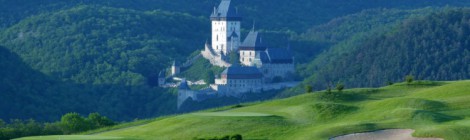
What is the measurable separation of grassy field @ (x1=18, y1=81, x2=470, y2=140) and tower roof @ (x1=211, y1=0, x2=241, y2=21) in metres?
84.9

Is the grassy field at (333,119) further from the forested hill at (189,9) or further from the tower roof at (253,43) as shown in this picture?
the forested hill at (189,9)

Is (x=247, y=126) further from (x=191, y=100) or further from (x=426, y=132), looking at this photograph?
(x=191, y=100)

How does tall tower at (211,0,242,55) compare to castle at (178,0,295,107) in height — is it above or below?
above

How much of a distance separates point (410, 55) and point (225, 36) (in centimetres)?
1760

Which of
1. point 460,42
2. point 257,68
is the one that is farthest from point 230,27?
point 460,42

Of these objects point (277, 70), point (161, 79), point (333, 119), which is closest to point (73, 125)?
point (333, 119)

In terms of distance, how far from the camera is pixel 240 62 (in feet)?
428

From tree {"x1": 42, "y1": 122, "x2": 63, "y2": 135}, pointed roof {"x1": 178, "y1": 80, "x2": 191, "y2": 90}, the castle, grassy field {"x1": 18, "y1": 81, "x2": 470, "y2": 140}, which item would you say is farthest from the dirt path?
pointed roof {"x1": 178, "y1": 80, "x2": 191, "y2": 90}

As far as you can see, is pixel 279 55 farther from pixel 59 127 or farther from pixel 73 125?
pixel 59 127

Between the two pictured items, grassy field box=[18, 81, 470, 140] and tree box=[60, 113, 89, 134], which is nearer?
grassy field box=[18, 81, 470, 140]

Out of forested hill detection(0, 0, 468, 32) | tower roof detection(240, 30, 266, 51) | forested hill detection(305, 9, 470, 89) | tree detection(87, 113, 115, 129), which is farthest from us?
forested hill detection(0, 0, 468, 32)

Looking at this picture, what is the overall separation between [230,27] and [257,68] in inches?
399

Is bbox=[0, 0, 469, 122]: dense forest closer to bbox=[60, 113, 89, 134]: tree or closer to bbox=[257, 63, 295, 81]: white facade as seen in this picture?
bbox=[257, 63, 295, 81]: white facade

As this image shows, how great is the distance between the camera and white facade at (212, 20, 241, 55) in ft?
438
